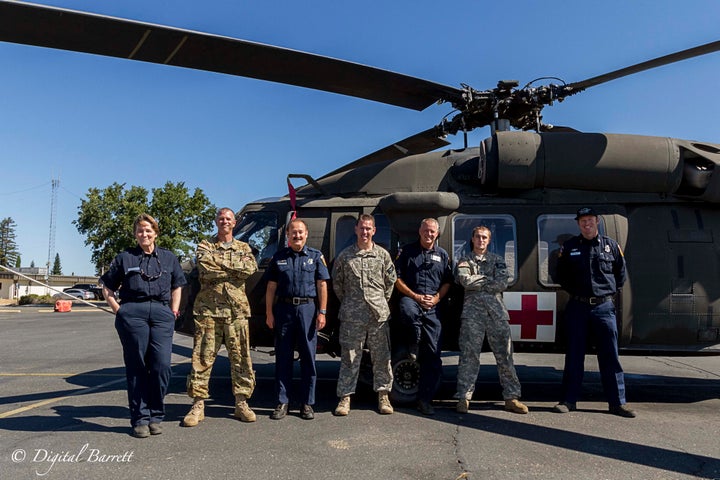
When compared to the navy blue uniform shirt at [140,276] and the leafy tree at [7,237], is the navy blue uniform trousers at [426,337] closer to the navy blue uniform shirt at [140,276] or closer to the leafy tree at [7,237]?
the navy blue uniform shirt at [140,276]

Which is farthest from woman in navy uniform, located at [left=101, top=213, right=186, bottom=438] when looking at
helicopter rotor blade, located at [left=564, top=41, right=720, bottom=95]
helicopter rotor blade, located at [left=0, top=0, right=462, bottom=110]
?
helicopter rotor blade, located at [left=564, top=41, right=720, bottom=95]

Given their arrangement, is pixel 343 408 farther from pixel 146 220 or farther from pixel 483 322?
pixel 146 220

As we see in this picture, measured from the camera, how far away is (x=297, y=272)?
511cm

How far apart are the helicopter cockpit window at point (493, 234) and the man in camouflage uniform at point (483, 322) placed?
579 mm

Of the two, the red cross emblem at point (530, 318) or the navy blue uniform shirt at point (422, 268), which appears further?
the red cross emblem at point (530, 318)

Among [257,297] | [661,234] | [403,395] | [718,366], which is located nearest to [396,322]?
[403,395]

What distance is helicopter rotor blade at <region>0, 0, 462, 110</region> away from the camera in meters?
4.40

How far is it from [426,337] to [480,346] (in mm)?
595

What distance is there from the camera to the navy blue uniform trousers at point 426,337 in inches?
206

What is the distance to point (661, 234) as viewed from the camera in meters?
5.84

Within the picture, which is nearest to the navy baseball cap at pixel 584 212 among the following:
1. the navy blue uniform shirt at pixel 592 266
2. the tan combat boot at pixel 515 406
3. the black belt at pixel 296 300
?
the navy blue uniform shirt at pixel 592 266

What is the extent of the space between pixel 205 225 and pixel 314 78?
34286 mm

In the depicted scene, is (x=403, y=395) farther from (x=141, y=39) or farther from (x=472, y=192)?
(x=141, y=39)

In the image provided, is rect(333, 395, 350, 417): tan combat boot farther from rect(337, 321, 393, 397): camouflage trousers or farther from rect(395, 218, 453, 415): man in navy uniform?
rect(395, 218, 453, 415): man in navy uniform
